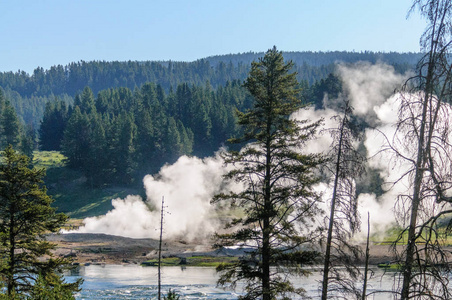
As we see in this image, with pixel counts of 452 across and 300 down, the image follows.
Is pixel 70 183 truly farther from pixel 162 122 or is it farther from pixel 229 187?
pixel 229 187

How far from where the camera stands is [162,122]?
444 feet

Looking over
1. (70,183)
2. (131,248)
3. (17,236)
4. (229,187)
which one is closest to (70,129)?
(70,183)

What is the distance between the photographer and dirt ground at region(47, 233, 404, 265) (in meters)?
71.6

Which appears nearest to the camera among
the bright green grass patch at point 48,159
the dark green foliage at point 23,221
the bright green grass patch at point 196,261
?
the dark green foliage at point 23,221

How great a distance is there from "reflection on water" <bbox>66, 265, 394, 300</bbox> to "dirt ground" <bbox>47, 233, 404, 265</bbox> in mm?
5605

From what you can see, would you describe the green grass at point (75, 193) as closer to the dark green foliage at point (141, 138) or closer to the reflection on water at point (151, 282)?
the dark green foliage at point (141, 138)

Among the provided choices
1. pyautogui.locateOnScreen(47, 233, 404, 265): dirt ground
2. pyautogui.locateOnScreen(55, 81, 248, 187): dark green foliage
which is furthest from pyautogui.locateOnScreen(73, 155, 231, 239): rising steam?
pyautogui.locateOnScreen(55, 81, 248, 187): dark green foliage

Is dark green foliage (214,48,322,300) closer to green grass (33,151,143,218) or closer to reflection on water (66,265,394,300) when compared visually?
reflection on water (66,265,394,300)

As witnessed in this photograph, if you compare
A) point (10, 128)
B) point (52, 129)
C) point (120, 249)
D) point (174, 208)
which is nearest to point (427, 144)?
point (120, 249)

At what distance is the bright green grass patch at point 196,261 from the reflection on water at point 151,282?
2.23m

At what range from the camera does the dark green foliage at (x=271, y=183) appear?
2333 cm

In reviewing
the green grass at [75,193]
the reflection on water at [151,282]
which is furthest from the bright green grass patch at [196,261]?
the green grass at [75,193]

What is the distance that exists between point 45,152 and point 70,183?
30955 millimetres

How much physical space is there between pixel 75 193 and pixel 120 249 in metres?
44.6
